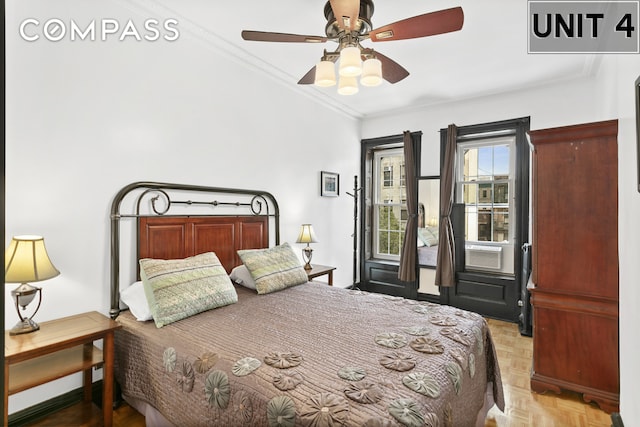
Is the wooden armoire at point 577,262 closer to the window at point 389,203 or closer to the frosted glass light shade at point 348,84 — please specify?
the frosted glass light shade at point 348,84

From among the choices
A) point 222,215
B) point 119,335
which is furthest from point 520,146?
point 119,335

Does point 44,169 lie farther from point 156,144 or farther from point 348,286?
point 348,286

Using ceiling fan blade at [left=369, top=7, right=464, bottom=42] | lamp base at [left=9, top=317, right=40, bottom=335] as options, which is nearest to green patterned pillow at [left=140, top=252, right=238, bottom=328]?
lamp base at [left=9, top=317, right=40, bottom=335]

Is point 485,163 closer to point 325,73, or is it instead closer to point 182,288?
point 325,73

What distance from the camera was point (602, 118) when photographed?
10.2 ft

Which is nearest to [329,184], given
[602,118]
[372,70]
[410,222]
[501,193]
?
[410,222]

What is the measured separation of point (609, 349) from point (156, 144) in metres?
3.63

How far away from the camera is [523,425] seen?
2.12 m

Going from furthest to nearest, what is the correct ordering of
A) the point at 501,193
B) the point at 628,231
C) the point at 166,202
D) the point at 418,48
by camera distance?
the point at 501,193 < the point at 418,48 < the point at 166,202 < the point at 628,231

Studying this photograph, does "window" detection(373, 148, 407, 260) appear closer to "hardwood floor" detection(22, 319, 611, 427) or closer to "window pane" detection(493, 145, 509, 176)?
"window pane" detection(493, 145, 509, 176)

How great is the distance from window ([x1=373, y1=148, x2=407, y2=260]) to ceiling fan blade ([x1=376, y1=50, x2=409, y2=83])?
2.66 metres

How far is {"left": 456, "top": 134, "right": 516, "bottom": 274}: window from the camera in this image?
4031mm

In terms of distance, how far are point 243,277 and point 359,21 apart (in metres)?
2.13

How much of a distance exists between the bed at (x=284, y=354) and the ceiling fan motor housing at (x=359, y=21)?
167 cm
